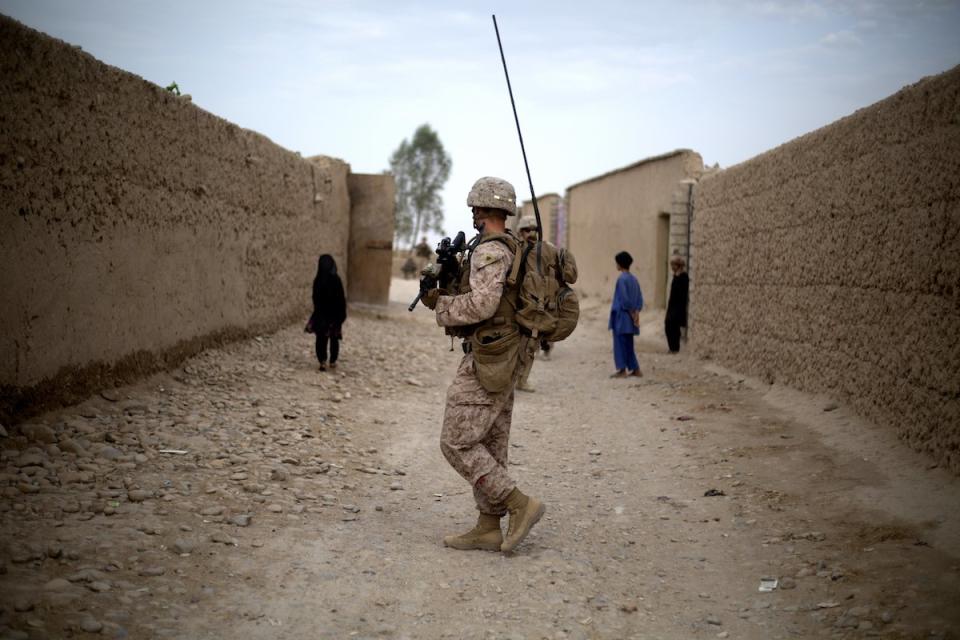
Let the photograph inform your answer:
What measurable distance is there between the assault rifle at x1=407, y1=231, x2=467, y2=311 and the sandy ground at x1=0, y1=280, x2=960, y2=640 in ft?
3.88

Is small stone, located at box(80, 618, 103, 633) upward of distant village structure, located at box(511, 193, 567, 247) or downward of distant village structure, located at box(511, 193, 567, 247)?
downward

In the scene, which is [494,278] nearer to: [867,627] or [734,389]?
[867,627]

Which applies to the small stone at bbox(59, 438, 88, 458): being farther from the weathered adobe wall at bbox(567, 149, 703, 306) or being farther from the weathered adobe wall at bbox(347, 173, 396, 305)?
the weathered adobe wall at bbox(567, 149, 703, 306)

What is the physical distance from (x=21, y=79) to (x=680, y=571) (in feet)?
13.8

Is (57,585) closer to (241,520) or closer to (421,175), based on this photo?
(241,520)

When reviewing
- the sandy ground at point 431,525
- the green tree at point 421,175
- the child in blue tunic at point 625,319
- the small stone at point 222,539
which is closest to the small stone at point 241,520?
the sandy ground at point 431,525

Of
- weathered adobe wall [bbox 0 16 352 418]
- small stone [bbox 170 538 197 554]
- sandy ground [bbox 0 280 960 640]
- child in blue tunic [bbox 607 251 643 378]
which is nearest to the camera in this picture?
sandy ground [bbox 0 280 960 640]

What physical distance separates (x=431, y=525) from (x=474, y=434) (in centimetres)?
74

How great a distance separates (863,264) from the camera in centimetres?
593

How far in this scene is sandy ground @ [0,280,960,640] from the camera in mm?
3082

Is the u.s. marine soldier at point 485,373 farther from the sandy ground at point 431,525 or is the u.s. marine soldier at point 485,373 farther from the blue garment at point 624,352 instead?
the blue garment at point 624,352

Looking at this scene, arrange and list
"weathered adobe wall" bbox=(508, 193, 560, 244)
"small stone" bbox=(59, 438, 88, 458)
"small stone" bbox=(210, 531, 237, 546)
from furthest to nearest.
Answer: "weathered adobe wall" bbox=(508, 193, 560, 244) < "small stone" bbox=(59, 438, 88, 458) < "small stone" bbox=(210, 531, 237, 546)

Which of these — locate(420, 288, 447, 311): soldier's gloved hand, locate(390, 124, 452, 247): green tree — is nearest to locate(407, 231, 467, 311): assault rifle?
locate(420, 288, 447, 311): soldier's gloved hand

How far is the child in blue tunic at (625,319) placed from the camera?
30.7ft
